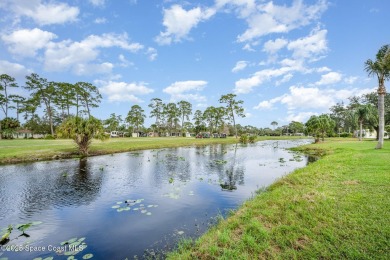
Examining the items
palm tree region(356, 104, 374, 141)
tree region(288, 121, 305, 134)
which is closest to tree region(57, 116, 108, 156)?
palm tree region(356, 104, 374, 141)

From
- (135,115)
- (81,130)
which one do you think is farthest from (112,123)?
(81,130)

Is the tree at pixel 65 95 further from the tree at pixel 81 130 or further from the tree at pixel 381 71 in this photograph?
the tree at pixel 381 71

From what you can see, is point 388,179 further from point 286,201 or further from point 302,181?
point 286,201

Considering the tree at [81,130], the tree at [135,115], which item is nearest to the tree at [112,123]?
the tree at [135,115]

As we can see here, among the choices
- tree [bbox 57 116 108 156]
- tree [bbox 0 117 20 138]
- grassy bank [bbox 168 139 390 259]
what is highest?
tree [bbox 0 117 20 138]

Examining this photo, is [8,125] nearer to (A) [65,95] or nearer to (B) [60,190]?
(A) [65,95]

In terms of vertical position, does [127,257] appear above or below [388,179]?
below

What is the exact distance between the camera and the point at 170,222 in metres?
9.02

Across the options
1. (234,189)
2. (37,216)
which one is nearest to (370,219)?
(234,189)

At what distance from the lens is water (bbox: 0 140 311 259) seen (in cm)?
739

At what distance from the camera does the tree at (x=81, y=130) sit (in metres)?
27.1

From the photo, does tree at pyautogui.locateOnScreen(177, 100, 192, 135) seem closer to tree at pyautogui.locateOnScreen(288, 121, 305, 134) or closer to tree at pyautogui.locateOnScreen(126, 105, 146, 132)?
tree at pyautogui.locateOnScreen(126, 105, 146, 132)

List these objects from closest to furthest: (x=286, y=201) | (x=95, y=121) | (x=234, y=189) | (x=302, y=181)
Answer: (x=286, y=201), (x=302, y=181), (x=234, y=189), (x=95, y=121)

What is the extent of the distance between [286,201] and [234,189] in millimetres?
5751
